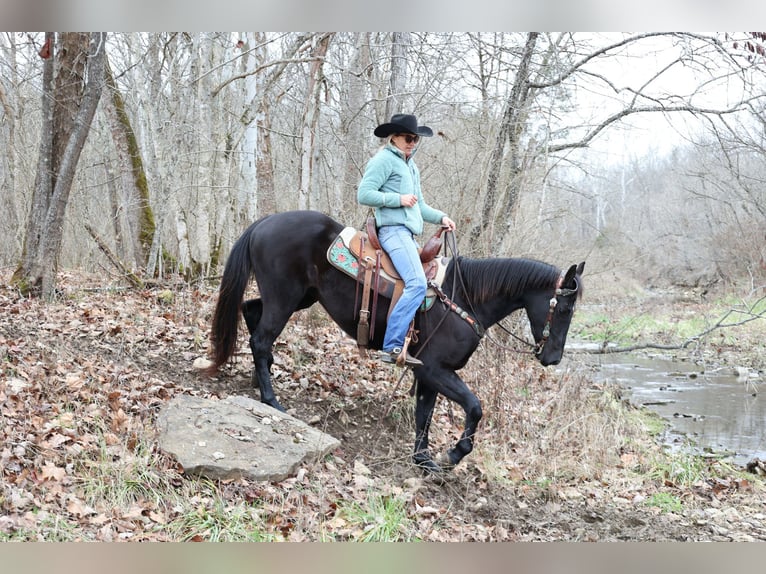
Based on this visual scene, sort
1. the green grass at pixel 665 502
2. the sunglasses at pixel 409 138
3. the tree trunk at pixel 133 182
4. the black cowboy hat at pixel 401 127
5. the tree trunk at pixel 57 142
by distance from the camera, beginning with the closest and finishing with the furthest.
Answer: the black cowboy hat at pixel 401 127 < the sunglasses at pixel 409 138 < the green grass at pixel 665 502 < the tree trunk at pixel 57 142 < the tree trunk at pixel 133 182

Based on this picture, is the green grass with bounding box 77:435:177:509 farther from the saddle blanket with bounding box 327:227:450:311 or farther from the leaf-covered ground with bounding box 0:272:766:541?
the saddle blanket with bounding box 327:227:450:311

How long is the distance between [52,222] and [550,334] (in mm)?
6596

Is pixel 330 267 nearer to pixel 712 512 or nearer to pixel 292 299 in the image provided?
pixel 292 299

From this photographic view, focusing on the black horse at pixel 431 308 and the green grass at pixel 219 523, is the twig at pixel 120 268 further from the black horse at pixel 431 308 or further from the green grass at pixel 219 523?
the green grass at pixel 219 523

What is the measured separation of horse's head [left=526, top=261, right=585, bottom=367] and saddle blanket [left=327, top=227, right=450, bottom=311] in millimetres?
952

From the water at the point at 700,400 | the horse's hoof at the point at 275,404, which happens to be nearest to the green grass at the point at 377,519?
the horse's hoof at the point at 275,404

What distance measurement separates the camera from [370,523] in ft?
14.9

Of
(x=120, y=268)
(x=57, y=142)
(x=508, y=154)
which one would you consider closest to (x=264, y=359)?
(x=120, y=268)

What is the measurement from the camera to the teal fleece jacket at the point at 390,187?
18.3ft

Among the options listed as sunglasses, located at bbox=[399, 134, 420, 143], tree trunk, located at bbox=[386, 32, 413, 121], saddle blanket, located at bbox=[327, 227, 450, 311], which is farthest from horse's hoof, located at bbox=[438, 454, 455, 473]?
tree trunk, located at bbox=[386, 32, 413, 121]

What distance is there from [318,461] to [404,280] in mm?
1755

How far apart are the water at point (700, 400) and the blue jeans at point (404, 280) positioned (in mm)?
4935

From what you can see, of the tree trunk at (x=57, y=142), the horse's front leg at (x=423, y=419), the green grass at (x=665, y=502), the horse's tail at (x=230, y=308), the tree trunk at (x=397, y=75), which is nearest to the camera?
the horse's front leg at (x=423, y=419)
